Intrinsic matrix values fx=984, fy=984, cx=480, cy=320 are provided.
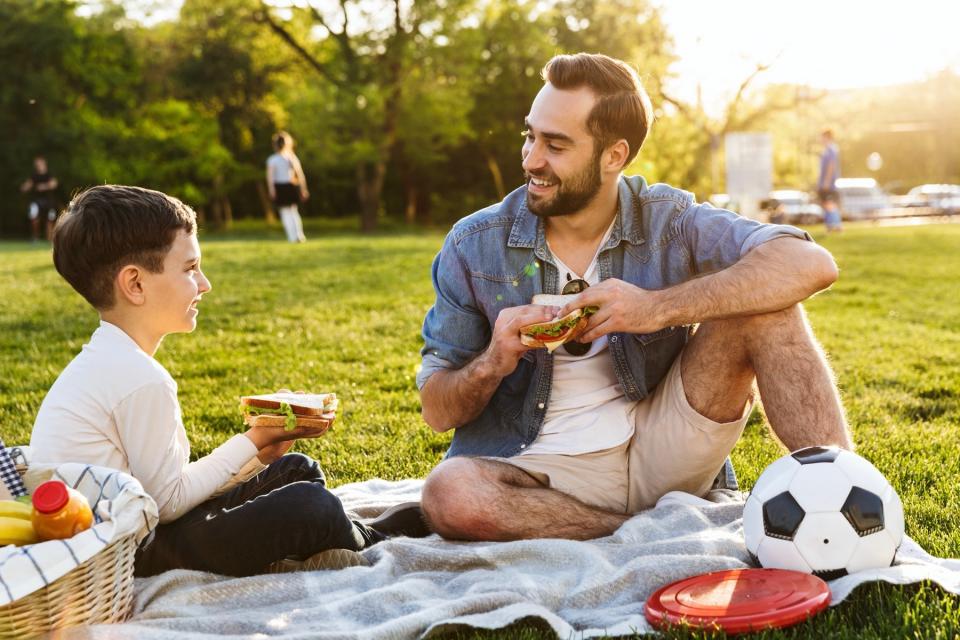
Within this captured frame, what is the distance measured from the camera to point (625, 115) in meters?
3.53

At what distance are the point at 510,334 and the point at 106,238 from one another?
126cm

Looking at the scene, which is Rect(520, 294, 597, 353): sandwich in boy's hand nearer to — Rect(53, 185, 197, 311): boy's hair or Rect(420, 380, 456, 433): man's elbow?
Rect(420, 380, 456, 433): man's elbow

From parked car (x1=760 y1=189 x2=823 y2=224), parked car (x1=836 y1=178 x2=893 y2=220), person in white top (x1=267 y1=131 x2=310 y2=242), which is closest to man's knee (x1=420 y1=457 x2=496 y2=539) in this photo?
person in white top (x1=267 y1=131 x2=310 y2=242)

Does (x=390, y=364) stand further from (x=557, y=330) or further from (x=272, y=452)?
(x=557, y=330)

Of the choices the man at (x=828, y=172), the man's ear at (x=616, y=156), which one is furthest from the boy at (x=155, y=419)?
the man at (x=828, y=172)

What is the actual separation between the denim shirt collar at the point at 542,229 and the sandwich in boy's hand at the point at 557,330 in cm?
57

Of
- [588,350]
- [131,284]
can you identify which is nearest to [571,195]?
[588,350]

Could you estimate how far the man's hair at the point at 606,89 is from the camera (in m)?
3.48

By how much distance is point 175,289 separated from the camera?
3043mm

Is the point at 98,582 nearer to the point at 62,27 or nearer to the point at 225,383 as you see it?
the point at 225,383

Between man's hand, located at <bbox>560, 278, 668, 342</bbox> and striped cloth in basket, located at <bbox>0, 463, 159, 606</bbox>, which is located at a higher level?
man's hand, located at <bbox>560, 278, 668, 342</bbox>

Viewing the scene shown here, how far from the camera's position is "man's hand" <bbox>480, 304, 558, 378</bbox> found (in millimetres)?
3020

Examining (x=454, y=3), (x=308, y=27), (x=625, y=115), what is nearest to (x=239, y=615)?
(x=625, y=115)

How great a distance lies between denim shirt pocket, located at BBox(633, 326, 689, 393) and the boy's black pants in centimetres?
119
